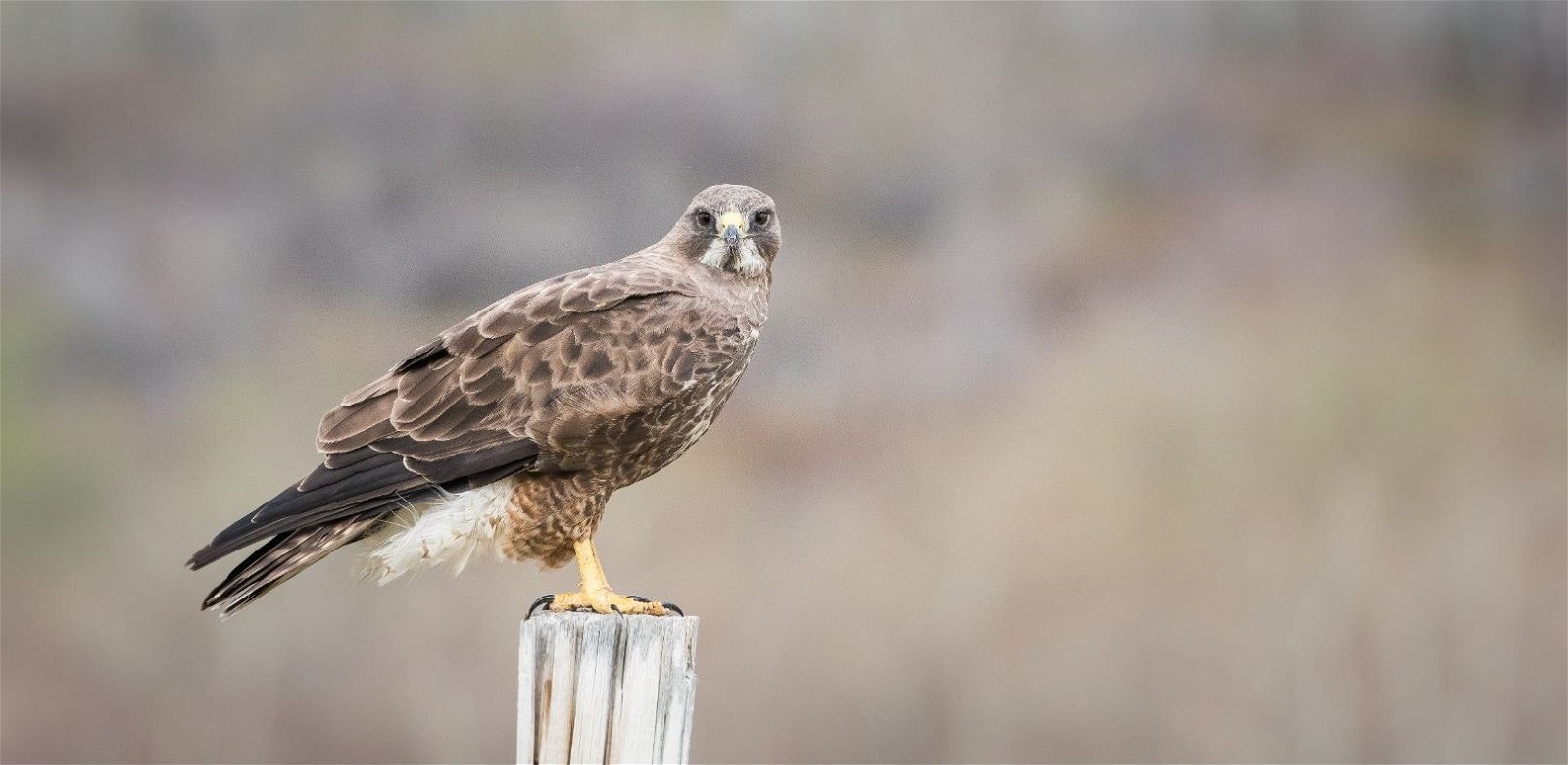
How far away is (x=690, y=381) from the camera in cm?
329

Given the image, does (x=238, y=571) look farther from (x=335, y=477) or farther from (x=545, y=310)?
(x=545, y=310)

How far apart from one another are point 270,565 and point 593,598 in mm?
751

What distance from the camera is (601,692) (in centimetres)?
281

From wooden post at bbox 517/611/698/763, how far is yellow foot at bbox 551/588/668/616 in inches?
14.9

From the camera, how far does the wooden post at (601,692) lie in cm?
279

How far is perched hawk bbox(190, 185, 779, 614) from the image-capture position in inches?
127

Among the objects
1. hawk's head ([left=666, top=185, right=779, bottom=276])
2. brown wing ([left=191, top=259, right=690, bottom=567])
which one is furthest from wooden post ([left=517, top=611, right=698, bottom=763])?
hawk's head ([left=666, top=185, right=779, bottom=276])

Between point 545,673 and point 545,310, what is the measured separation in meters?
0.96

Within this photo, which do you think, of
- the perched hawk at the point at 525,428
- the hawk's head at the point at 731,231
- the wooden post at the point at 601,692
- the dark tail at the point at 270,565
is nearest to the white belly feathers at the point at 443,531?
the perched hawk at the point at 525,428

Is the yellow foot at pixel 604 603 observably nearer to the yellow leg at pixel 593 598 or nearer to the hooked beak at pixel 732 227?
the yellow leg at pixel 593 598

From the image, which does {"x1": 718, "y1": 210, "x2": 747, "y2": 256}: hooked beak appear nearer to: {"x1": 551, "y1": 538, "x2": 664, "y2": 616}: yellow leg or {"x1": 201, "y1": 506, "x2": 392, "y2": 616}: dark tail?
{"x1": 551, "y1": 538, "x2": 664, "y2": 616}: yellow leg

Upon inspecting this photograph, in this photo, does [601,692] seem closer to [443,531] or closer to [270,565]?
[443,531]

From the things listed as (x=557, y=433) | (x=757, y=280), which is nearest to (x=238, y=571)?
(x=557, y=433)

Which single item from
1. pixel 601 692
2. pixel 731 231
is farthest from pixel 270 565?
pixel 731 231
